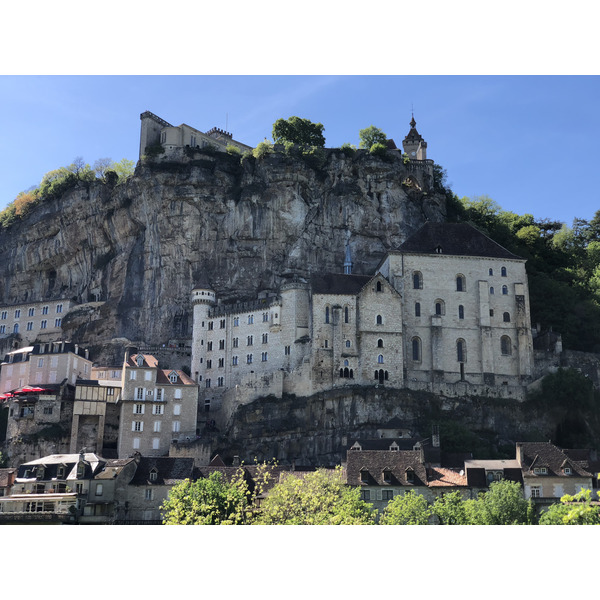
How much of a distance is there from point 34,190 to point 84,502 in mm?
54562

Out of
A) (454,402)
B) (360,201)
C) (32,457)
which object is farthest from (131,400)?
(360,201)

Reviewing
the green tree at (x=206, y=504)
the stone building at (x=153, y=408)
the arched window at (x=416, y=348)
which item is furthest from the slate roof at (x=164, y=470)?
the arched window at (x=416, y=348)

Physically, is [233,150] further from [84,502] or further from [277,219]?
[84,502]

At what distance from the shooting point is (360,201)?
84188 mm

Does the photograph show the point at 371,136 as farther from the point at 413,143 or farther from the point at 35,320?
the point at 35,320

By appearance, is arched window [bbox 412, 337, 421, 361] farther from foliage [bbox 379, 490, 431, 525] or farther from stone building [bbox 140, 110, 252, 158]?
stone building [bbox 140, 110, 252, 158]

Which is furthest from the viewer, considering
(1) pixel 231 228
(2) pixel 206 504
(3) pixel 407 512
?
(1) pixel 231 228

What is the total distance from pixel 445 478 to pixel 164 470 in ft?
56.7

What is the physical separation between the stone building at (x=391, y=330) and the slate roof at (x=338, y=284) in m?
0.08

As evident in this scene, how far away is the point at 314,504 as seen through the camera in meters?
42.8

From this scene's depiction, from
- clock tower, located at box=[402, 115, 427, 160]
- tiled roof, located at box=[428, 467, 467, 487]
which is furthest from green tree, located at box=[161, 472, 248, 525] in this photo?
clock tower, located at box=[402, 115, 427, 160]

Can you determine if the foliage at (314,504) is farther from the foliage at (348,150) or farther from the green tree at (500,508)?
the foliage at (348,150)

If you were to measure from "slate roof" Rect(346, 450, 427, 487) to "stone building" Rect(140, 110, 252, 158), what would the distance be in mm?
46323

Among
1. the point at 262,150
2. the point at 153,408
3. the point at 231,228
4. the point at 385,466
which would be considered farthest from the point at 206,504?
the point at 262,150
